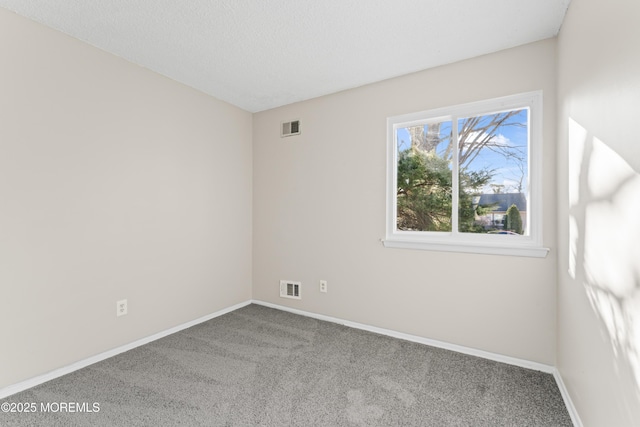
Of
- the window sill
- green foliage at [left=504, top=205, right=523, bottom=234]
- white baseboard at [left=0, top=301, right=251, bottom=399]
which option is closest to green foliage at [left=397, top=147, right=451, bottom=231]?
the window sill

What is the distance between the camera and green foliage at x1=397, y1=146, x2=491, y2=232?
2.53 m

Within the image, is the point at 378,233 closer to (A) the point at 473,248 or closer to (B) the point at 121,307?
(A) the point at 473,248

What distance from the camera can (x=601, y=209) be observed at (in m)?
1.28

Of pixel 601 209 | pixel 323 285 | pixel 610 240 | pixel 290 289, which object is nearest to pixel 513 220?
pixel 601 209

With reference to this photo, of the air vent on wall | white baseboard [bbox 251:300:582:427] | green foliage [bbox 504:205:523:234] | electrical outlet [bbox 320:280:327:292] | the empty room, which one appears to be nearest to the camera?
the empty room

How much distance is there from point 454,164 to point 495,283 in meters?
1.04

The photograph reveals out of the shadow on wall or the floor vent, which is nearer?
the shadow on wall

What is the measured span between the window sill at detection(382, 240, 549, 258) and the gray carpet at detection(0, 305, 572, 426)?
0.86 m

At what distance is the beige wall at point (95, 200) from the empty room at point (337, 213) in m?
0.02

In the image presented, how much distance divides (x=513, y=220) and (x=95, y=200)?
3314 mm

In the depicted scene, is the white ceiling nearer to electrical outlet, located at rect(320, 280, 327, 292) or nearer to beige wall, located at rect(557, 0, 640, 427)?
beige wall, located at rect(557, 0, 640, 427)

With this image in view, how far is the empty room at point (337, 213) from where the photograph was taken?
1614mm

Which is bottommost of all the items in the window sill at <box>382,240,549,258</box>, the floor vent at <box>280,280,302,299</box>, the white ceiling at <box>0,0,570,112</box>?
the floor vent at <box>280,280,302,299</box>

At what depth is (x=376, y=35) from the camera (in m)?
2.14
